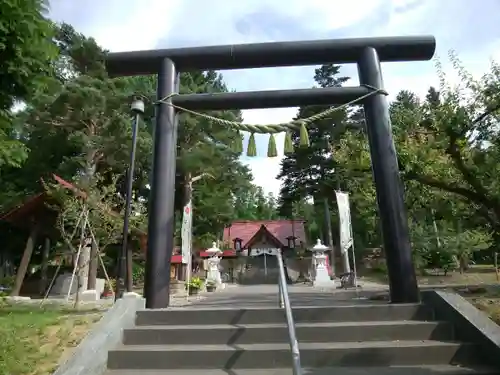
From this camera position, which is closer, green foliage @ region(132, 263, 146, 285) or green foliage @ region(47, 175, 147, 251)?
green foliage @ region(47, 175, 147, 251)

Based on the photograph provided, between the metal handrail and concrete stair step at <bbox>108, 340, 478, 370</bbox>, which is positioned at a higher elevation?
the metal handrail

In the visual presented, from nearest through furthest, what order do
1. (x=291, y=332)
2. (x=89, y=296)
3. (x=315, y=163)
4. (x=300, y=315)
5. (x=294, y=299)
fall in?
(x=291, y=332) < (x=300, y=315) < (x=294, y=299) < (x=89, y=296) < (x=315, y=163)

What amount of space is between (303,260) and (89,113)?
1752 centimetres

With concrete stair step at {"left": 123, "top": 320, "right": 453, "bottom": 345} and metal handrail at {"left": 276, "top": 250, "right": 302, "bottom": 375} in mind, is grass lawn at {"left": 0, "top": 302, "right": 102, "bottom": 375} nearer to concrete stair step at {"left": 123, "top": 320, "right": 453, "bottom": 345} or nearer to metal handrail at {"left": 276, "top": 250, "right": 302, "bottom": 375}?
concrete stair step at {"left": 123, "top": 320, "right": 453, "bottom": 345}

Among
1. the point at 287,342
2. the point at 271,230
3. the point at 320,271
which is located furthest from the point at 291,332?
the point at 271,230

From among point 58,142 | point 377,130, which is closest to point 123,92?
point 58,142

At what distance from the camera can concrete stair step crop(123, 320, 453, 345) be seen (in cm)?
436

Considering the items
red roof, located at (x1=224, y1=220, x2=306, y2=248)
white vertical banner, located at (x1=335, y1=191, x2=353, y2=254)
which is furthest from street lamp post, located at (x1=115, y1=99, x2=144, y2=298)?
red roof, located at (x1=224, y1=220, x2=306, y2=248)

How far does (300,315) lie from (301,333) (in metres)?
0.34

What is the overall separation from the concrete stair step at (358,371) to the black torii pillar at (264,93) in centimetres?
175

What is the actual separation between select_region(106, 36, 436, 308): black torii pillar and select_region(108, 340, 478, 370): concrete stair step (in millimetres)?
1532

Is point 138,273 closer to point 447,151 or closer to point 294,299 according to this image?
point 294,299

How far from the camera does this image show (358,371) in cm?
377

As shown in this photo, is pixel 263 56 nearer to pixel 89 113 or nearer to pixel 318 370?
pixel 318 370
